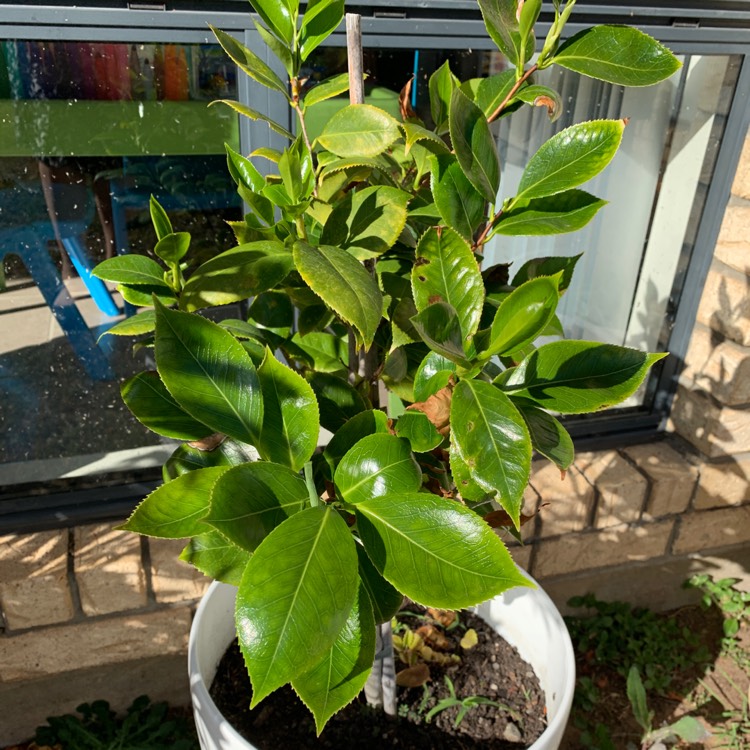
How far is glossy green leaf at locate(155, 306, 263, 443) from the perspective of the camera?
0.66m

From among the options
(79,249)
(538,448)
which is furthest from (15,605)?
(538,448)

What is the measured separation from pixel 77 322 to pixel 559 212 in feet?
3.06

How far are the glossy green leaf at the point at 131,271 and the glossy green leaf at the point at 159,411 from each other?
0.12 m

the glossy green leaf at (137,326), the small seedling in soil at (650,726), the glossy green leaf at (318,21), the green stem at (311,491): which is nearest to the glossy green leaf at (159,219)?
the glossy green leaf at (137,326)

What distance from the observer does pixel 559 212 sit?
29.2 inches

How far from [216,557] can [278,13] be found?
0.52 m

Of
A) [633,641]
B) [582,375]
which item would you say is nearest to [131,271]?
[582,375]

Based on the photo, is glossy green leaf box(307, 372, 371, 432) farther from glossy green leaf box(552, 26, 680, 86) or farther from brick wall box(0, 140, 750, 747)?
brick wall box(0, 140, 750, 747)

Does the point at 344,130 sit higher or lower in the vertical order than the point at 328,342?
higher

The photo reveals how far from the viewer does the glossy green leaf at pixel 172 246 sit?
0.78 metres

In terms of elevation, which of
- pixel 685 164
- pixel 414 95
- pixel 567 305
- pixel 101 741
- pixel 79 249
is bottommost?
pixel 101 741

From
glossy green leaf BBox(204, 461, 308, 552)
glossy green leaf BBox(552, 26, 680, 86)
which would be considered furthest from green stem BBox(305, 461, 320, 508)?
glossy green leaf BBox(552, 26, 680, 86)

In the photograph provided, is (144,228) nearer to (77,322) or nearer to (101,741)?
(77,322)

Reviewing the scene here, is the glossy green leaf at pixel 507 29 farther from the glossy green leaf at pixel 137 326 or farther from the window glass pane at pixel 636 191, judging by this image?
the window glass pane at pixel 636 191
